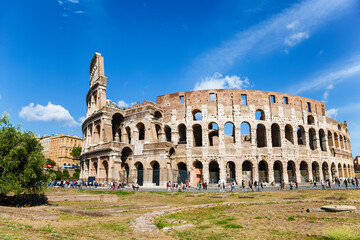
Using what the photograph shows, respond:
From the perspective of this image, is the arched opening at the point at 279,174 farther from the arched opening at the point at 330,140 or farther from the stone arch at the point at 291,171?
the arched opening at the point at 330,140

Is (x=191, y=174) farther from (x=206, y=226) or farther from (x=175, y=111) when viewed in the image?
(x=206, y=226)

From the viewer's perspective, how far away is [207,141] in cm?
3794

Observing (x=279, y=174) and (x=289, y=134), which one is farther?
(x=289, y=134)

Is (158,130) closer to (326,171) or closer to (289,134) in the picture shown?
(289,134)

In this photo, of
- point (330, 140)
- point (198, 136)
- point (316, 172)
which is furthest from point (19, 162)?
point (330, 140)

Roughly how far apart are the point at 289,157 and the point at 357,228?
103 ft

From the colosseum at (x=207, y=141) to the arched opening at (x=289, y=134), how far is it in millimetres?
31

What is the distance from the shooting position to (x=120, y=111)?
41719mm

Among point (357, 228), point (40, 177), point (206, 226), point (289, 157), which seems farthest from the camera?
point (289, 157)

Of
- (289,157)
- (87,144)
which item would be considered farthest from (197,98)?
(87,144)

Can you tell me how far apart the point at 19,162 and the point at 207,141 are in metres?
25.9

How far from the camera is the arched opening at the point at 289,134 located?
40.4 m

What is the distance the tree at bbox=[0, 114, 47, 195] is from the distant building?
87245 mm

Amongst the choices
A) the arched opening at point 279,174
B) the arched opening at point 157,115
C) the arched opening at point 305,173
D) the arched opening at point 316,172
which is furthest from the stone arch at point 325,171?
the arched opening at point 157,115
